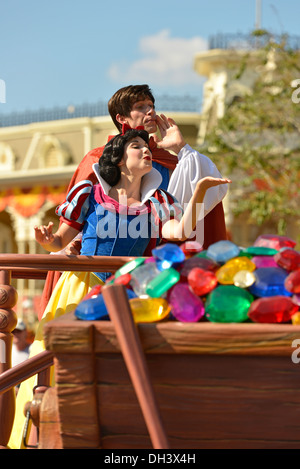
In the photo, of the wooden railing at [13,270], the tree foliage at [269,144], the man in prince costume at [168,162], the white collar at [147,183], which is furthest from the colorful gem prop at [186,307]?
the tree foliage at [269,144]

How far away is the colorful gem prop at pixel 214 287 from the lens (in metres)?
1.32

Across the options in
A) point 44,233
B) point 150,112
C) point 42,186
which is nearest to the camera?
point 44,233

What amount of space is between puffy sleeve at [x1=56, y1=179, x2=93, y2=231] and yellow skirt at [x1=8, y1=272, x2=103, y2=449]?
0.21 meters

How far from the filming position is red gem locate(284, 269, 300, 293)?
135cm

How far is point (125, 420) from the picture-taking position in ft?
4.27

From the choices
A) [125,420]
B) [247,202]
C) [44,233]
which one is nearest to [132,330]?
Answer: [125,420]

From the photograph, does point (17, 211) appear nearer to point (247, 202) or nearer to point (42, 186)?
point (42, 186)

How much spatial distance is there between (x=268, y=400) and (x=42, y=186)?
59.5 ft

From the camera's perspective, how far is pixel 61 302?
9.34 ft

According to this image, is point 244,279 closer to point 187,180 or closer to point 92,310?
point 92,310

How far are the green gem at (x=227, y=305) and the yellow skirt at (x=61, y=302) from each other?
151 centimetres

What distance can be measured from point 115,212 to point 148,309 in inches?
58.0

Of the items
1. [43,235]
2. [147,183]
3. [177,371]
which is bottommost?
[177,371]

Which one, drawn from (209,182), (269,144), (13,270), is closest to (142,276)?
(209,182)
